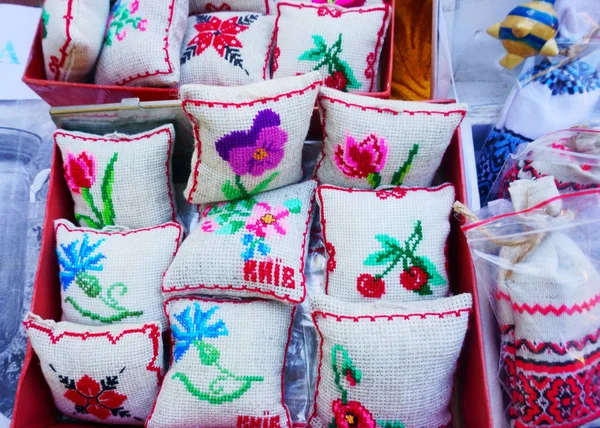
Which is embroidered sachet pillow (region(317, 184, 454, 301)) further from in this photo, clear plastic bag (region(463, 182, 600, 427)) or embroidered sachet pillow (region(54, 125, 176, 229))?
embroidered sachet pillow (region(54, 125, 176, 229))

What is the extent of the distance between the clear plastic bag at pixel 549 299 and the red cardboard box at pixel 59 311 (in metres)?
0.06

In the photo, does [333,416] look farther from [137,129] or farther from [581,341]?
[137,129]

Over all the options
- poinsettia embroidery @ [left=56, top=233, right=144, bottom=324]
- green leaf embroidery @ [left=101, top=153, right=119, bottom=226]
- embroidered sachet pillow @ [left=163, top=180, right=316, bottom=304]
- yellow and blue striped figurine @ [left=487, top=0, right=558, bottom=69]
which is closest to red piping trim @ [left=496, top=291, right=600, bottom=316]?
embroidered sachet pillow @ [left=163, top=180, right=316, bottom=304]

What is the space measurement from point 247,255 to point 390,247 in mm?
282

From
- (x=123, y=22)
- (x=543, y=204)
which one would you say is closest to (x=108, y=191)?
(x=123, y=22)

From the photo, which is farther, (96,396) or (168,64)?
(168,64)

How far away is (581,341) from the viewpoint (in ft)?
2.91

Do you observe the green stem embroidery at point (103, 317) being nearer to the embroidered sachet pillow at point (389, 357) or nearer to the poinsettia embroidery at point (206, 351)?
the poinsettia embroidery at point (206, 351)

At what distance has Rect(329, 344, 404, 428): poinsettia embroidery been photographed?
0.91 m

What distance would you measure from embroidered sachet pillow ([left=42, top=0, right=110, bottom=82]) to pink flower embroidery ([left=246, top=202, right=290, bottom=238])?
0.55 m

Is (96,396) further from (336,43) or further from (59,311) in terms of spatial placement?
(336,43)

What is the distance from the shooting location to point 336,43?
46.9 inches

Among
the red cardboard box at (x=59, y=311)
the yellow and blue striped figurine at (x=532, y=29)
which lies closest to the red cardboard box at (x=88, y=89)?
the red cardboard box at (x=59, y=311)

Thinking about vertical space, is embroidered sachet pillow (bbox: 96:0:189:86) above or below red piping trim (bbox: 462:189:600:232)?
above
